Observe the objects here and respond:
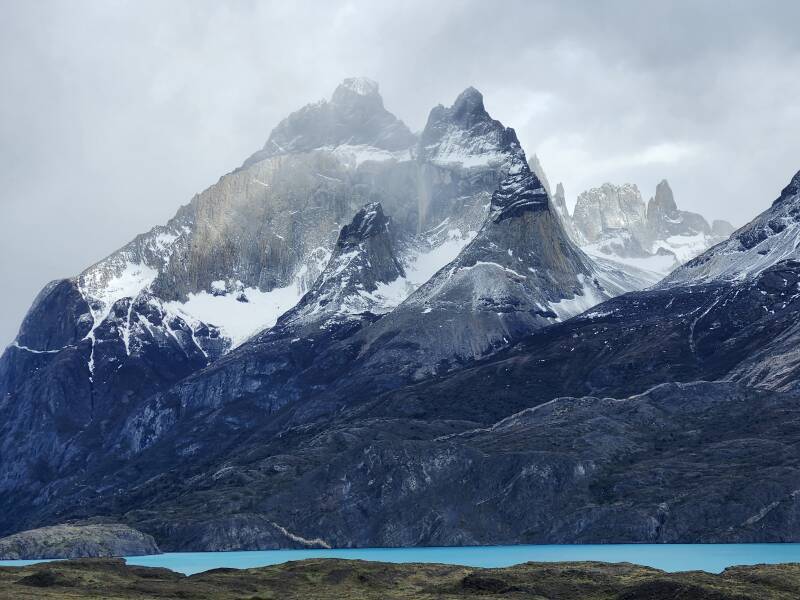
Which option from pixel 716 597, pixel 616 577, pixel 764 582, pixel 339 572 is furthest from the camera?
pixel 339 572

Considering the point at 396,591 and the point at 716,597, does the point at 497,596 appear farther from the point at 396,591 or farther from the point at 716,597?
the point at 716,597

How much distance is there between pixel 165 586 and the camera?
611ft

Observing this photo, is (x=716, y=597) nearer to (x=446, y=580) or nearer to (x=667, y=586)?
(x=667, y=586)

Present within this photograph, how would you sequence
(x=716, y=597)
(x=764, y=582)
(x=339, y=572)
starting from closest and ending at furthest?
(x=716, y=597) < (x=764, y=582) < (x=339, y=572)

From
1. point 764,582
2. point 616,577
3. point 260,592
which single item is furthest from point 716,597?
point 260,592

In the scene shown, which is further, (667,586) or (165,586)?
(165,586)

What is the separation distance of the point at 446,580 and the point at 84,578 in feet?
193

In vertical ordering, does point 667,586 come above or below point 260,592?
below

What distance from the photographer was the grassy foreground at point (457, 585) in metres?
153

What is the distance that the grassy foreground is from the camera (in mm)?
153250

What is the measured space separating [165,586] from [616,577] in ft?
219

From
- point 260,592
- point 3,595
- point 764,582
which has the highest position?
point 3,595

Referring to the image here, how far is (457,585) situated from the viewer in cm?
17738

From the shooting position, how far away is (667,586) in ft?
487
